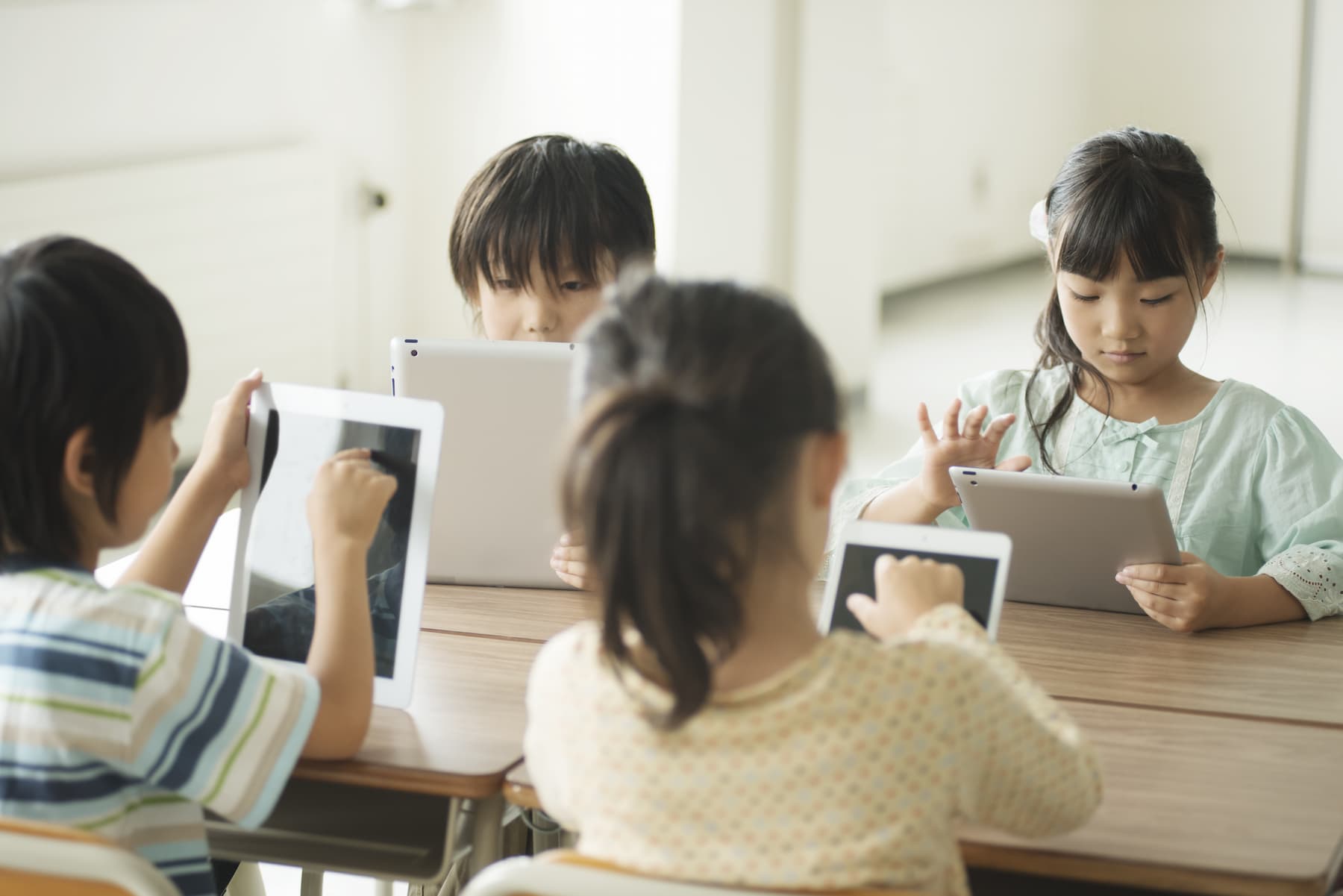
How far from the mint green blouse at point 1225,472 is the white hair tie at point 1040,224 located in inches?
8.0

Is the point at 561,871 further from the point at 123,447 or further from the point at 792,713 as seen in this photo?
the point at 123,447

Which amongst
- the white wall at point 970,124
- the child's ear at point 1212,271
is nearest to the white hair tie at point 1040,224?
the child's ear at point 1212,271

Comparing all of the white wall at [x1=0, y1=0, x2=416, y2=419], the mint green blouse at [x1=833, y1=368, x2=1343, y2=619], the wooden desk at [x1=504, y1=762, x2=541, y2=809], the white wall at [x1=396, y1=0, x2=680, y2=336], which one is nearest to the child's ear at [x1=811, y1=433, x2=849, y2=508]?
the wooden desk at [x1=504, y1=762, x2=541, y2=809]

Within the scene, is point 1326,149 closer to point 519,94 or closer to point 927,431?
point 519,94

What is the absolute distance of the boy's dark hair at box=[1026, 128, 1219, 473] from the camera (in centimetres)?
168

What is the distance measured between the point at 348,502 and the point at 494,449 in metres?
0.32

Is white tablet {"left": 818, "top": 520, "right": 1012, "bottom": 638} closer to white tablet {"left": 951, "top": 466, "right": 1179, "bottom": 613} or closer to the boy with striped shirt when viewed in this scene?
white tablet {"left": 951, "top": 466, "right": 1179, "bottom": 613}

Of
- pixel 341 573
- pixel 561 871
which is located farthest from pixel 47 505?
pixel 561 871

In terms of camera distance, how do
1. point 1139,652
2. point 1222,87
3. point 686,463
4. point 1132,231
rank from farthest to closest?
point 1222,87, point 1132,231, point 1139,652, point 686,463

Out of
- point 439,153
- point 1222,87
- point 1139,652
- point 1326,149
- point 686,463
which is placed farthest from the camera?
point 1222,87

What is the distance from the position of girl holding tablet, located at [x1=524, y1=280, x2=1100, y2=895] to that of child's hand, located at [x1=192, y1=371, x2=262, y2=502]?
500mm

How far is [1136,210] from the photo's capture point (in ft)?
5.49

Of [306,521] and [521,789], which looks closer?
[521,789]

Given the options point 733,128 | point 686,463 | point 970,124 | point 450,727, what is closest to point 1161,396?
point 450,727
